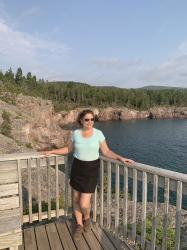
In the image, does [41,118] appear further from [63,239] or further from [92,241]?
[92,241]

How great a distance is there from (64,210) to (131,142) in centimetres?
5425

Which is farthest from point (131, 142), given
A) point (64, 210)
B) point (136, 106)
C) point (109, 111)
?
point (136, 106)

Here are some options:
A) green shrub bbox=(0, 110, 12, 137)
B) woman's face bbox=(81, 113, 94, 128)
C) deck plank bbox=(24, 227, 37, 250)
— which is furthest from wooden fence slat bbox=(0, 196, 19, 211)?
green shrub bbox=(0, 110, 12, 137)

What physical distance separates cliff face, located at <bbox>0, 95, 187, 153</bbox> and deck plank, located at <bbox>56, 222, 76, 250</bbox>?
1423 centimetres

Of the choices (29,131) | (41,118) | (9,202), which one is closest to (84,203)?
(9,202)

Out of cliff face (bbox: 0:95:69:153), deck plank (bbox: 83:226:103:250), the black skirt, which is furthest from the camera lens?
cliff face (bbox: 0:95:69:153)

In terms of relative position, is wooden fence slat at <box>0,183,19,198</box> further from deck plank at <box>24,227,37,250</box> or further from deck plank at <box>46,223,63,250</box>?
deck plank at <box>46,223,63,250</box>

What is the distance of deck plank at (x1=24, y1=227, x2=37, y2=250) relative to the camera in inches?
205

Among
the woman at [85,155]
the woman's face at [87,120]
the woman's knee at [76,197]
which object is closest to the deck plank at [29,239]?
the woman at [85,155]

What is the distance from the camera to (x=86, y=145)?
5.34m

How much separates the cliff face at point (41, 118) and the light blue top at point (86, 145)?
49.1 feet

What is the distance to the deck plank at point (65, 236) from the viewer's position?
5172mm

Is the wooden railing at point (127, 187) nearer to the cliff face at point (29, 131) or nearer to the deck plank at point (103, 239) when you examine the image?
the deck plank at point (103, 239)

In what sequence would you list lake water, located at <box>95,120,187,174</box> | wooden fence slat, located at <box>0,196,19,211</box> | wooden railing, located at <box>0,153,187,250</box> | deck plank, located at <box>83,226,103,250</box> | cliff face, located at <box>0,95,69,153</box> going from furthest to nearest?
lake water, located at <box>95,120,187,174</box> → cliff face, located at <box>0,95,69,153</box> → wooden fence slat, located at <box>0,196,19,211</box> → deck plank, located at <box>83,226,103,250</box> → wooden railing, located at <box>0,153,187,250</box>
